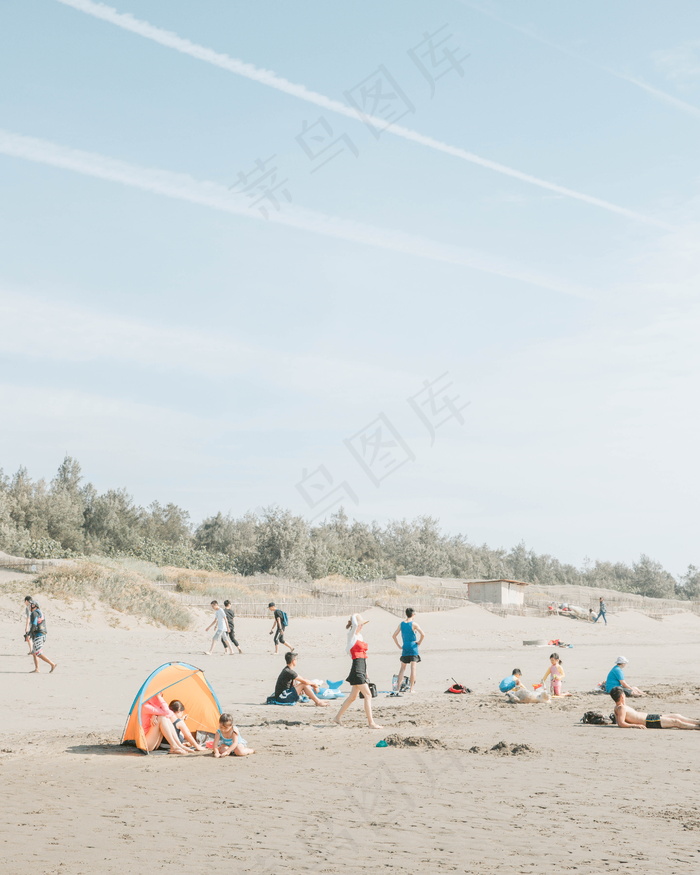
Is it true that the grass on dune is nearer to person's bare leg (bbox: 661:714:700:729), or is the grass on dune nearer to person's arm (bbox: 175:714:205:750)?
person's arm (bbox: 175:714:205:750)

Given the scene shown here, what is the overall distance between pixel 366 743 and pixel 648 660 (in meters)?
18.0

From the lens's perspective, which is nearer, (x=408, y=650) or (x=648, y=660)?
(x=408, y=650)

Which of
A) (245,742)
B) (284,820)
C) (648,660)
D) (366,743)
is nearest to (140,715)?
(245,742)

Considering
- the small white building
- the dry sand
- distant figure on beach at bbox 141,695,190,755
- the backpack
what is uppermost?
the small white building

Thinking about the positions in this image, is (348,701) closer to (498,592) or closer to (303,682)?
(303,682)

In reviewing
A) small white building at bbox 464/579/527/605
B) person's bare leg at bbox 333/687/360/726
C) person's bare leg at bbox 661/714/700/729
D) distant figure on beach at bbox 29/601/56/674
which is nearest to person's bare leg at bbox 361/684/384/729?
person's bare leg at bbox 333/687/360/726

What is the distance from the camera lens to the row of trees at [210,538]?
54844mm

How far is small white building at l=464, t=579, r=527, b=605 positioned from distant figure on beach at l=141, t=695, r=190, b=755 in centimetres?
3995

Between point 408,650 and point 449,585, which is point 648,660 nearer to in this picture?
point 408,650

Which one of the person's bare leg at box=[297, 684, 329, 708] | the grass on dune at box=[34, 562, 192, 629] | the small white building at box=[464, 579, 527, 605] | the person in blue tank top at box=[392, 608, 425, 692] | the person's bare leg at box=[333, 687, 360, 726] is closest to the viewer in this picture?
the person's bare leg at box=[333, 687, 360, 726]

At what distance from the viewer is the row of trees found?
54844 mm

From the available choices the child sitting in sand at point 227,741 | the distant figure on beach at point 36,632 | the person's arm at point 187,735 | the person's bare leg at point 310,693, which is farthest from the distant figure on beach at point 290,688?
the distant figure on beach at point 36,632

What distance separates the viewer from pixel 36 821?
7.47m

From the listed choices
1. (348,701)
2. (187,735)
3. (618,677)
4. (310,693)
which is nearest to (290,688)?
(310,693)
